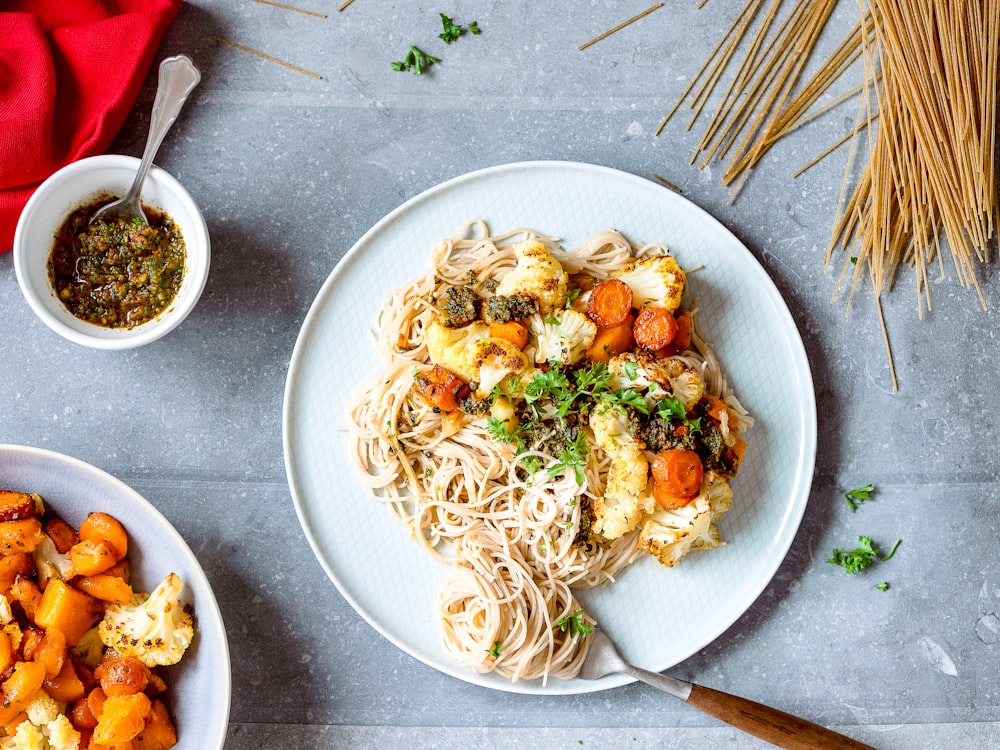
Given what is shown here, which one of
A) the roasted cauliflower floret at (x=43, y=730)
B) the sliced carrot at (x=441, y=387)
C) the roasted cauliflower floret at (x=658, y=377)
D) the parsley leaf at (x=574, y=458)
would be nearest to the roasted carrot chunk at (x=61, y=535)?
the roasted cauliflower floret at (x=43, y=730)

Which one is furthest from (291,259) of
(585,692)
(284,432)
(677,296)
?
(585,692)

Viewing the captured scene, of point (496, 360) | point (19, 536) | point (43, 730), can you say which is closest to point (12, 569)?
point (19, 536)

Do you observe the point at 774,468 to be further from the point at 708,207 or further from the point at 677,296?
the point at 708,207

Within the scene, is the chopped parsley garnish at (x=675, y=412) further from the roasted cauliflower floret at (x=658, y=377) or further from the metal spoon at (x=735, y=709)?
the metal spoon at (x=735, y=709)

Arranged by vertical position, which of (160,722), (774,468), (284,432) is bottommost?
(160,722)

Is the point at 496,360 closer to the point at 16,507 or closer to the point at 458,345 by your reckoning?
the point at 458,345

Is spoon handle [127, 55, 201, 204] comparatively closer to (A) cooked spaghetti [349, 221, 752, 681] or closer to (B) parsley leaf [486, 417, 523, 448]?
(A) cooked spaghetti [349, 221, 752, 681]
